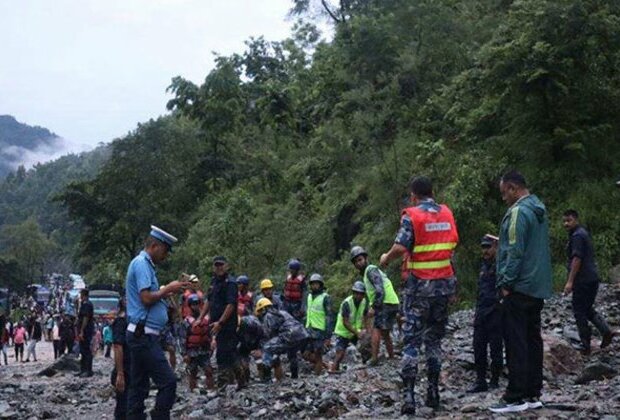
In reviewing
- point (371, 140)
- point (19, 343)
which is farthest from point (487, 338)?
point (19, 343)

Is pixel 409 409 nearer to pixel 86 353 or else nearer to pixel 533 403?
pixel 533 403

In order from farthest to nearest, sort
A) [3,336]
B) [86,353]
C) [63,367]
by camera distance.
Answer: [3,336] → [63,367] → [86,353]

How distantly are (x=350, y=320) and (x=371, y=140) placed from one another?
14.0 meters

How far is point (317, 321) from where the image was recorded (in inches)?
460

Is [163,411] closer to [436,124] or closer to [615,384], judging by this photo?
[615,384]

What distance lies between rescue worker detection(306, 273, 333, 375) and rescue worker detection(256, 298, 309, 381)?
36 centimetres

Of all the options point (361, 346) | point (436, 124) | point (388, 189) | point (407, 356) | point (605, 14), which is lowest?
point (361, 346)

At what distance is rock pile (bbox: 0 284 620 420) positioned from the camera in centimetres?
686

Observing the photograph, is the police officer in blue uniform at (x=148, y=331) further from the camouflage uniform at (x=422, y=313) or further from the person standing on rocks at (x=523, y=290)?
the person standing on rocks at (x=523, y=290)

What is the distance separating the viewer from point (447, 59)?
25562 millimetres

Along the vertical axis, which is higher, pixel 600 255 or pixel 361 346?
pixel 600 255

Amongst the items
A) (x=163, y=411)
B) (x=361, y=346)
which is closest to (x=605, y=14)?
(x=361, y=346)

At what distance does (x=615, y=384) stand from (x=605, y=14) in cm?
1285

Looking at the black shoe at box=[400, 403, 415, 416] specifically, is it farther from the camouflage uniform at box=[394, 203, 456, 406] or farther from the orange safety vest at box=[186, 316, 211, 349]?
the orange safety vest at box=[186, 316, 211, 349]
